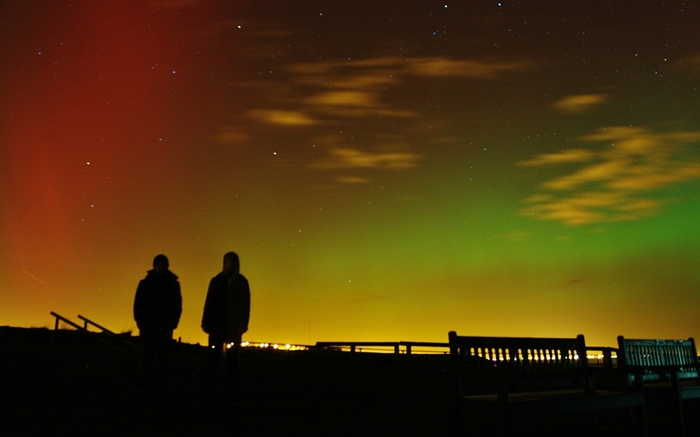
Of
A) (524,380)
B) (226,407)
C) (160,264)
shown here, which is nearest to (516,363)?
(524,380)

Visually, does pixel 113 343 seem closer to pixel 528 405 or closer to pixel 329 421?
pixel 329 421

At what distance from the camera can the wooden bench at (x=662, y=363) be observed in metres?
6.18

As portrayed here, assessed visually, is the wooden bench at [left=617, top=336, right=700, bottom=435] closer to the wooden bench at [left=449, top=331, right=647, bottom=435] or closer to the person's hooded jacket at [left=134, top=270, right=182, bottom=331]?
the wooden bench at [left=449, top=331, right=647, bottom=435]

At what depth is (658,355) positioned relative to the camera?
7.08 meters

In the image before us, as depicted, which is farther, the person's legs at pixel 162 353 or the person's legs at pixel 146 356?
the person's legs at pixel 162 353

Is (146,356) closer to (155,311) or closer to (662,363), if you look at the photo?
(155,311)

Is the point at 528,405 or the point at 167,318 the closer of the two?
the point at 528,405

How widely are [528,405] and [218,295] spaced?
4376 millimetres

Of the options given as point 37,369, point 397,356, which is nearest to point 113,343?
point 397,356

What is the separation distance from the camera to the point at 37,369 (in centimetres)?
1165

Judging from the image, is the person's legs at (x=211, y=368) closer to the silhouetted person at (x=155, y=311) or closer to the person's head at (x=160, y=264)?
the silhouetted person at (x=155, y=311)

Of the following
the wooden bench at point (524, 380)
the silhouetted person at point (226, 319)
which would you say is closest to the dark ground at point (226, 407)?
the silhouetted person at point (226, 319)

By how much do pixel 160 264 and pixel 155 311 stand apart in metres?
0.61

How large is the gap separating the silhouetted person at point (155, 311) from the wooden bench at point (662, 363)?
5283mm
